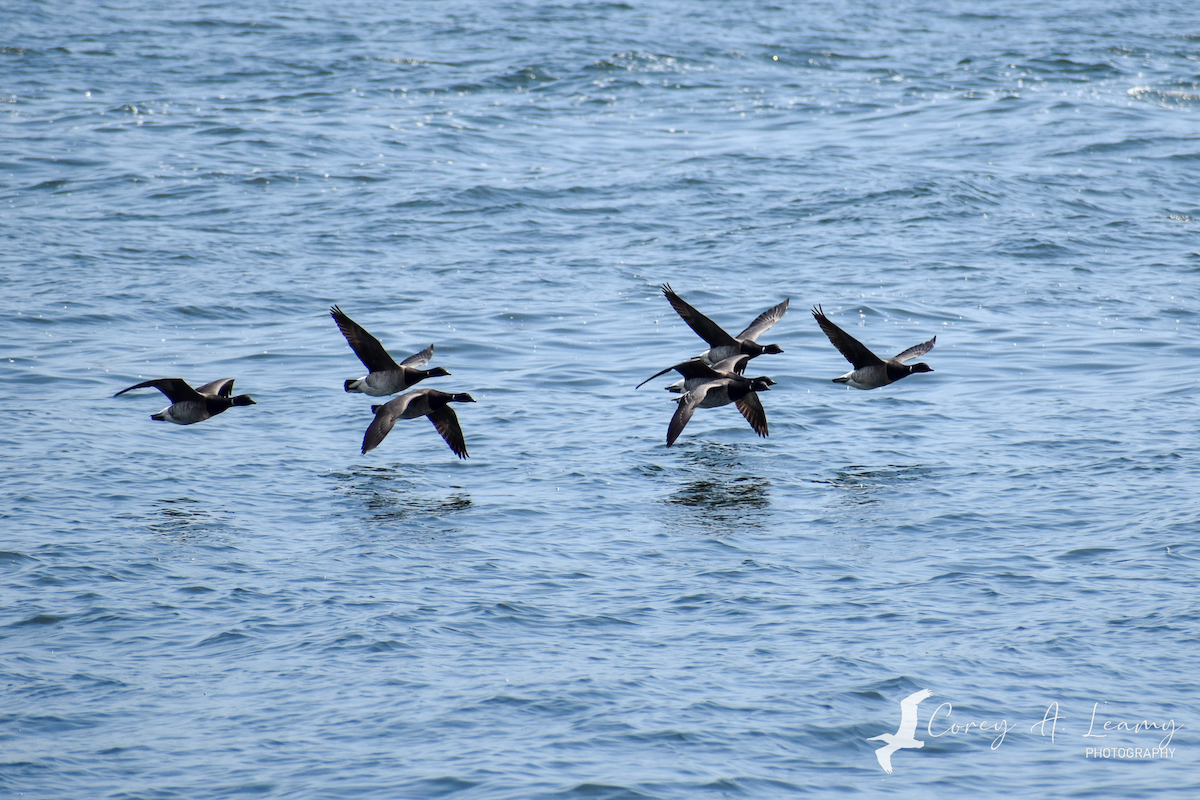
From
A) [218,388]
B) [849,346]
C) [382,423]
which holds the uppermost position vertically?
[849,346]

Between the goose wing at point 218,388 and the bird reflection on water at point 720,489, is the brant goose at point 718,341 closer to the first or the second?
the bird reflection on water at point 720,489

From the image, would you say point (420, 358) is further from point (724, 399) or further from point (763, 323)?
point (763, 323)

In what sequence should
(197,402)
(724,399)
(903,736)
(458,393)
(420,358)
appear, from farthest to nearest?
1. (420,358)
2. (724,399)
3. (458,393)
4. (197,402)
5. (903,736)

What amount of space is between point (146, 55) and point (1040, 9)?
91.5ft

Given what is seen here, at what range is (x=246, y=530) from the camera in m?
12.0

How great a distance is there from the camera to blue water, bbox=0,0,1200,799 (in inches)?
341

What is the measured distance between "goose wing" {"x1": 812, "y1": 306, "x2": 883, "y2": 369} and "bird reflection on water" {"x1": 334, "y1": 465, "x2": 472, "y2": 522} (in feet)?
14.3

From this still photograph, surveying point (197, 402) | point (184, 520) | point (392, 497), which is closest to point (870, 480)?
point (392, 497)

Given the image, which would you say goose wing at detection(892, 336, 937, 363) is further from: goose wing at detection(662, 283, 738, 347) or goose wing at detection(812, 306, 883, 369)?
goose wing at detection(662, 283, 738, 347)

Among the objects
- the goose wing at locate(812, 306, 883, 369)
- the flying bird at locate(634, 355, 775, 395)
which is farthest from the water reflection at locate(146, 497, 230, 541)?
the goose wing at locate(812, 306, 883, 369)

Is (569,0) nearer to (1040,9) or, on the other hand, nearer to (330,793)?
(1040,9)

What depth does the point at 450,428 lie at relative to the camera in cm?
1421

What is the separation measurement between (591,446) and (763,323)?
3312 millimetres

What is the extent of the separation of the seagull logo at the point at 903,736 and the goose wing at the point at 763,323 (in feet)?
25.3
